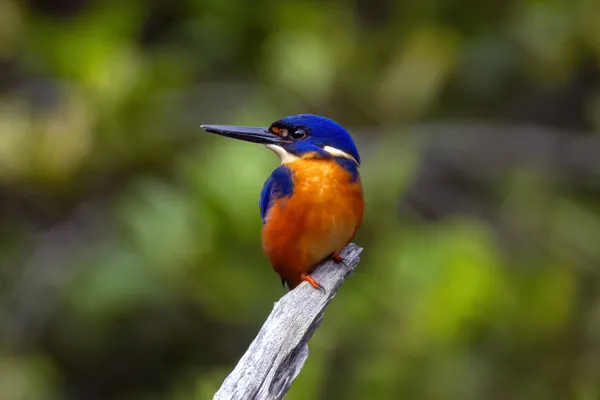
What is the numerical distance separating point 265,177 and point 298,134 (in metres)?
1.74

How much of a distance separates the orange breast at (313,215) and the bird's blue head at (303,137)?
46mm

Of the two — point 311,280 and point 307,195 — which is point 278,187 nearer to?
point 307,195

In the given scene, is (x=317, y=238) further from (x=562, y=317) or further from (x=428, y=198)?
(x=428, y=198)

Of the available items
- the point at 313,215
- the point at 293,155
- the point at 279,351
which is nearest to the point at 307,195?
the point at 313,215

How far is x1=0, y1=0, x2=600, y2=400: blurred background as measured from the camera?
4.63m

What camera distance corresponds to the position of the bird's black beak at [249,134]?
2.69m

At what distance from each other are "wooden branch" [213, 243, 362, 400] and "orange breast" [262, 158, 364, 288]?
119mm

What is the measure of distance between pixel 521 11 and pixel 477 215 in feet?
4.17

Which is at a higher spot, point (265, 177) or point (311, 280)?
point (311, 280)

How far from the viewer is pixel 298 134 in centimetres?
272

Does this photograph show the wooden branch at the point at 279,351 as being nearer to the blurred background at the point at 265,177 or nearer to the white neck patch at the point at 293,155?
the white neck patch at the point at 293,155

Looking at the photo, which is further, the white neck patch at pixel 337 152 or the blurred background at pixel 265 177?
the blurred background at pixel 265 177

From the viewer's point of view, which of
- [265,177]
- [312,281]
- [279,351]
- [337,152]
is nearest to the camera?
[279,351]

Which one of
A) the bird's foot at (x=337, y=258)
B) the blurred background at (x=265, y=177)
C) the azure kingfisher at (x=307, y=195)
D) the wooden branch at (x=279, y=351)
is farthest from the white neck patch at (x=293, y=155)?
the blurred background at (x=265, y=177)
